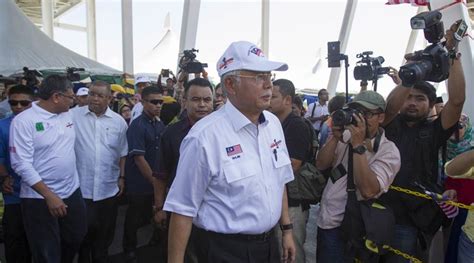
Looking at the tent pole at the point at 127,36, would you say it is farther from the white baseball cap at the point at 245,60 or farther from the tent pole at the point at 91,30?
the tent pole at the point at 91,30

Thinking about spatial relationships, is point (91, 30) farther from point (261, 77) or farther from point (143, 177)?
point (261, 77)

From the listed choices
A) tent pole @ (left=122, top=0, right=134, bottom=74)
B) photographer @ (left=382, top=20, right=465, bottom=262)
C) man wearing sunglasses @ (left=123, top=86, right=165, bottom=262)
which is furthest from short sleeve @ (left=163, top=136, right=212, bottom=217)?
tent pole @ (left=122, top=0, right=134, bottom=74)

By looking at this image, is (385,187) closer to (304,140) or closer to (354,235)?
(354,235)

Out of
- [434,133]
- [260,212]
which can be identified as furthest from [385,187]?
[260,212]

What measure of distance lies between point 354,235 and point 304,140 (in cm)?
76

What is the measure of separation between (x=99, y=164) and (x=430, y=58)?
2.71 metres

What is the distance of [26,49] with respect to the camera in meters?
13.1

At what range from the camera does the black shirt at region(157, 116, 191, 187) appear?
2.78 m

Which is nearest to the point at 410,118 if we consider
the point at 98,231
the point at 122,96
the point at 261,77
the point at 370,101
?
the point at 370,101

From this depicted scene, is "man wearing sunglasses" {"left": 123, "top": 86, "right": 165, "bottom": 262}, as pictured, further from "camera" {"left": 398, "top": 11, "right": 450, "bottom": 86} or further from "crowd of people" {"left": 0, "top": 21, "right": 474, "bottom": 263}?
"camera" {"left": 398, "top": 11, "right": 450, "bottom": 86}

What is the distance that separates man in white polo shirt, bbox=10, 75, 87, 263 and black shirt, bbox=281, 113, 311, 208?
1.70 m

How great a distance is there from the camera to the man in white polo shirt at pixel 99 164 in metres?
3.43

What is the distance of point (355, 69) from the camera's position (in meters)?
3.32

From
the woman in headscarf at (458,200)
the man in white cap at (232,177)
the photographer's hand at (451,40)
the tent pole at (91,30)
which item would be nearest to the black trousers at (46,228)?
the man in white cap at (232,177)
